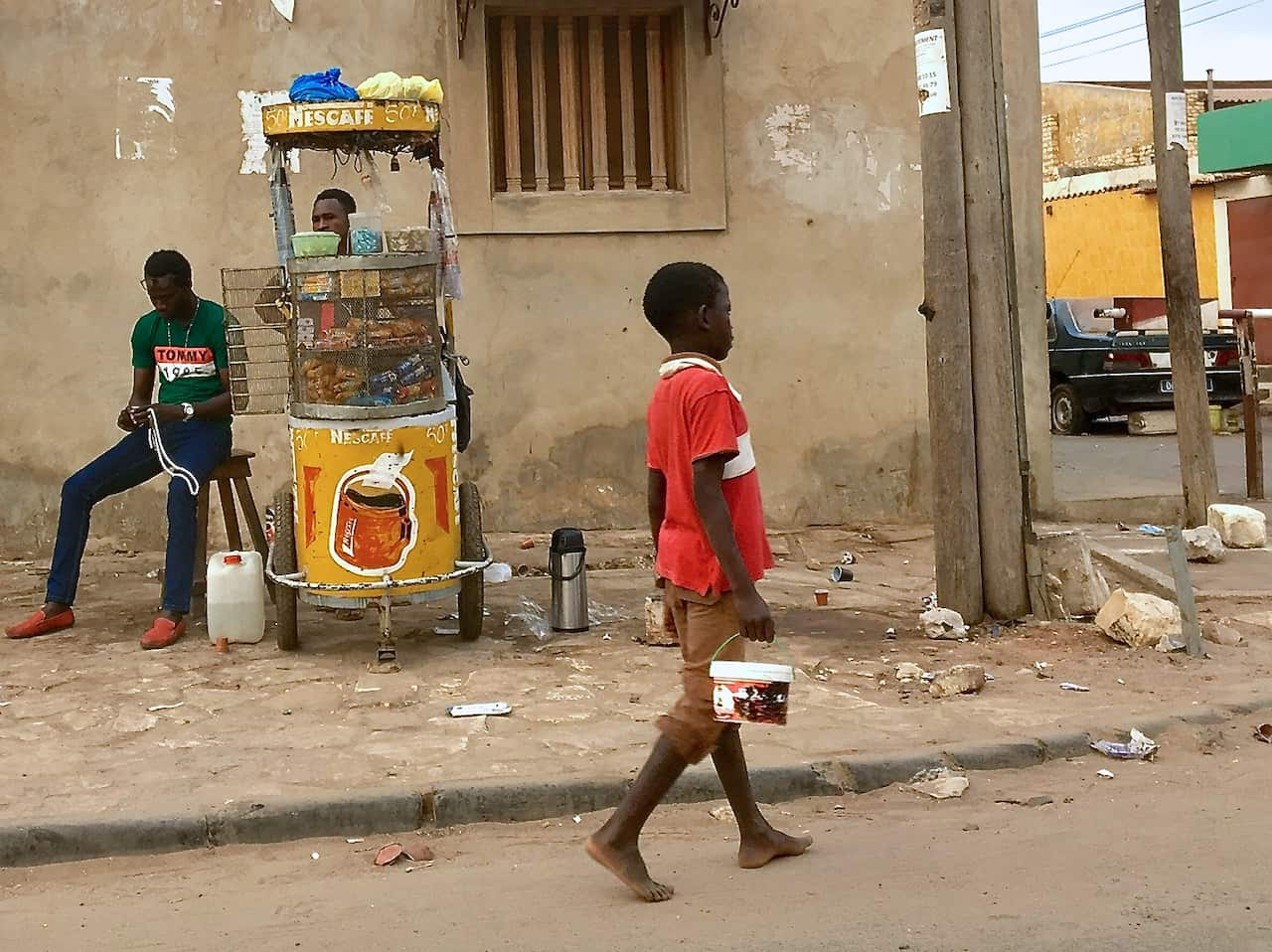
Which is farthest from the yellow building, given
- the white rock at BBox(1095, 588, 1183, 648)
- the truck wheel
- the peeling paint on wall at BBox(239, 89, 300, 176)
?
the white rock at BBox(1095, 588, 1183, 648)

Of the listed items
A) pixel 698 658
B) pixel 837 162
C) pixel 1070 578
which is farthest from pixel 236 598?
pixel 837 162

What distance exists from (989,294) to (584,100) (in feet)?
13.0

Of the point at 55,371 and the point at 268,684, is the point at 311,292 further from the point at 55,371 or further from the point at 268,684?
the point at 55,371

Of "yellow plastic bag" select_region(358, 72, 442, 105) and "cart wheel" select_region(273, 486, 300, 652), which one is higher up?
"yellow plastic bag" select_region(358, 72, 442, 105)

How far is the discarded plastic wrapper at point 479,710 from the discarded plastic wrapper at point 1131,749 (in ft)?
7.09

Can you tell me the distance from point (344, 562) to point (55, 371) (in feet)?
13.2

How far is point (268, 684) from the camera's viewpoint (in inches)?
250

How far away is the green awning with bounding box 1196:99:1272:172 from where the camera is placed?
839 inches

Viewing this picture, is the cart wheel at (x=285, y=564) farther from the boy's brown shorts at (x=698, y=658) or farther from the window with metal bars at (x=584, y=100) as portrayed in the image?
the window with metal bars at (x=584, y=100)

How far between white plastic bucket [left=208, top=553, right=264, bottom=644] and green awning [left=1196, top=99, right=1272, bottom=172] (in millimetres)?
18174

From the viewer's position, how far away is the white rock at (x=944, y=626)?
22.8 feet

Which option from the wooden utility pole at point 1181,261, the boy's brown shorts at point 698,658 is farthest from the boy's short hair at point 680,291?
the wooden utility pole at point 1181,261

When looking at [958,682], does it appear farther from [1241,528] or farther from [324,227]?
[1241,528]

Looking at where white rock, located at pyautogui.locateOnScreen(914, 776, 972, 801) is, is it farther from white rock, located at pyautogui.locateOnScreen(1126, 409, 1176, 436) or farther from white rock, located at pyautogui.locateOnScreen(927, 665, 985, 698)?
white rock, located at pyautogui.locateOnScreen(1126, 409, 1176, 436)
